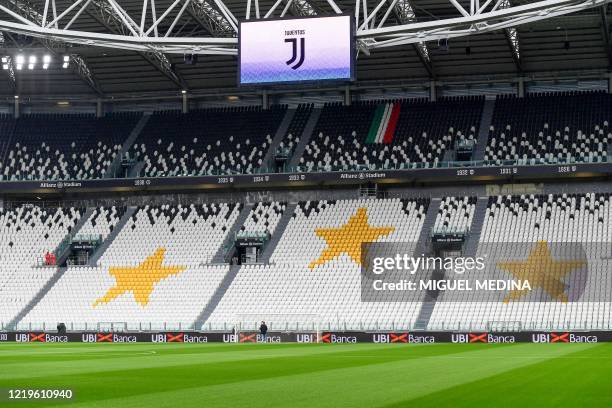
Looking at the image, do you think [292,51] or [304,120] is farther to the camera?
[304,120]

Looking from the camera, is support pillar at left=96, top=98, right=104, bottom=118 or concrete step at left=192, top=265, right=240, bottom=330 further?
support pillar at left=96, top=98, right=104, bottom=118

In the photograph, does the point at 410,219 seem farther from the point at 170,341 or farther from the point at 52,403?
the point at 52,403

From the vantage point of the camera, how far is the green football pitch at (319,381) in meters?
13.9

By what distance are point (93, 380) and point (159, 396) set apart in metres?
3.96

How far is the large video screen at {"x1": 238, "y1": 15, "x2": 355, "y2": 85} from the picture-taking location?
38.6 m

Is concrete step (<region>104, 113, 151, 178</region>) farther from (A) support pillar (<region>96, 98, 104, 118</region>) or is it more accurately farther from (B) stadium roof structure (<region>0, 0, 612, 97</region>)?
(A) support pillar (<region>96, 98, 104, 118</region>)

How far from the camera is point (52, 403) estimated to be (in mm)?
13180

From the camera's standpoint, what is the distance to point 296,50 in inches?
1537

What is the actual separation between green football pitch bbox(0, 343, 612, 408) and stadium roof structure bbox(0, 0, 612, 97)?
64.7 ft

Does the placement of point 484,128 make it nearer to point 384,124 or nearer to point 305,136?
point 384,124

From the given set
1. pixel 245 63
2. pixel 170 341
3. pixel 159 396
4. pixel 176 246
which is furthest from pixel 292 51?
pixel 159 396

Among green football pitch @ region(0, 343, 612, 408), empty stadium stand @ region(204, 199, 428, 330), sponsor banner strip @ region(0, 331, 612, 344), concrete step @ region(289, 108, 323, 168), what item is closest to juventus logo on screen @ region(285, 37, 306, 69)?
sponsor banner strip @ region(0, 331, 612, 344)

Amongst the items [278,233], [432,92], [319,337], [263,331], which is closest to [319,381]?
[263,331]

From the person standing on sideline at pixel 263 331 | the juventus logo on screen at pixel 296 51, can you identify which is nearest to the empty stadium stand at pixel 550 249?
the person standing on sideline at pixel 263 331
